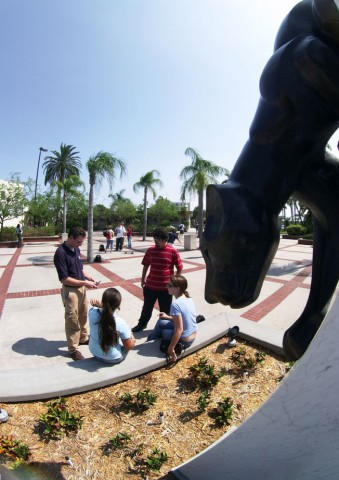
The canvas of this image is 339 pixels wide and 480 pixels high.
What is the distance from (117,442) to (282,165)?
2.52 meters

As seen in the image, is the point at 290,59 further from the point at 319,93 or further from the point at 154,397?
the point at 154,397

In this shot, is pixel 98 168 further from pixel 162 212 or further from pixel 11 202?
pixel 162 212

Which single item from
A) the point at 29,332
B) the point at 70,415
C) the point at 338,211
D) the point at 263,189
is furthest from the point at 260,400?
the point at 29,332

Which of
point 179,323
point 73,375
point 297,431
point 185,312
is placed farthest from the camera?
point 185,312

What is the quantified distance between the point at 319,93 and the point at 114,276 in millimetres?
8985

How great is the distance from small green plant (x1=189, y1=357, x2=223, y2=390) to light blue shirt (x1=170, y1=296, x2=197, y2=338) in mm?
544

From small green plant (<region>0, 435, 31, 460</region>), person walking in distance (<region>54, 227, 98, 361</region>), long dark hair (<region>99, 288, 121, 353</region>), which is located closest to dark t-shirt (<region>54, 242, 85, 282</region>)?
person walking in distance (<region>54, 227, 98, 361</region>)

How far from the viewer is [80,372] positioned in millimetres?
3334

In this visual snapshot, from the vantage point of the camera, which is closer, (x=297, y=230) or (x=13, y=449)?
(x=13, y=449)

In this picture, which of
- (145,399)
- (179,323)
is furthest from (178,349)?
(145,399)

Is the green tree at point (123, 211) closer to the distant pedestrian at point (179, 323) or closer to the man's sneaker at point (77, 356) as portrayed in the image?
the man's sneaker at point (77, 356)

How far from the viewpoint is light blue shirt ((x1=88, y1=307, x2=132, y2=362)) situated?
11.5 ft

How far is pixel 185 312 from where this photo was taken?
377cm

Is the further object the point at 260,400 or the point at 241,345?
the point at 241,345
